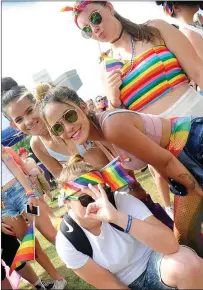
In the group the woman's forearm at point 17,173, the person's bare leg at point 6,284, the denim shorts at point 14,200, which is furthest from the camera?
the woman's forearm at point 17,173

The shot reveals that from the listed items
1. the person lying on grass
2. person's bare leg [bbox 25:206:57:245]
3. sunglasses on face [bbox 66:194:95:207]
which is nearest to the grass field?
person's bare leg [bbox 25:206:57:245]

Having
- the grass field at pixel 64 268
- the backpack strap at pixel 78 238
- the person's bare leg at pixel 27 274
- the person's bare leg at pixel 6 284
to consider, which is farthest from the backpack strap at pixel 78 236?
the person's bare leg at pixel 27 274

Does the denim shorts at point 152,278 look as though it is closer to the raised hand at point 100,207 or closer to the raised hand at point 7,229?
the raised hand at point 100,207

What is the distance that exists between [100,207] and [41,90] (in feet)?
2.51

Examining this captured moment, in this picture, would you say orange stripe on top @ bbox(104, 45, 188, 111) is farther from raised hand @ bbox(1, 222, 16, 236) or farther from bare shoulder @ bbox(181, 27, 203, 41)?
raised hand @ bbox(1, 222, 16, 236)

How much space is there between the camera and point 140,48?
173cm

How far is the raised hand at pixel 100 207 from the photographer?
1.33 metres

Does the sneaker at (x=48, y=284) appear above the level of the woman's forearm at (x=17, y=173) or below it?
below

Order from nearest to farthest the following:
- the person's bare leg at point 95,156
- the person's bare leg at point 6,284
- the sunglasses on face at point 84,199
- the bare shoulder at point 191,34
Result: the sunglasses on face at point 84,199 < the bare shoulder at point 191,34 < the person's bare leg at point 95,156 < the person's bare leg at point 6,284

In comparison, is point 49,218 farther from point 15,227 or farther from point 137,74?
point 137,74

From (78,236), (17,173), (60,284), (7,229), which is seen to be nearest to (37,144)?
(17,173)

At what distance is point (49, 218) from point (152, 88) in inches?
55.9

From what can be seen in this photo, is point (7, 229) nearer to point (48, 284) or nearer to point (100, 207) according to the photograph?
point (48, 284)

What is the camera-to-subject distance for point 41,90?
1.80 meters
